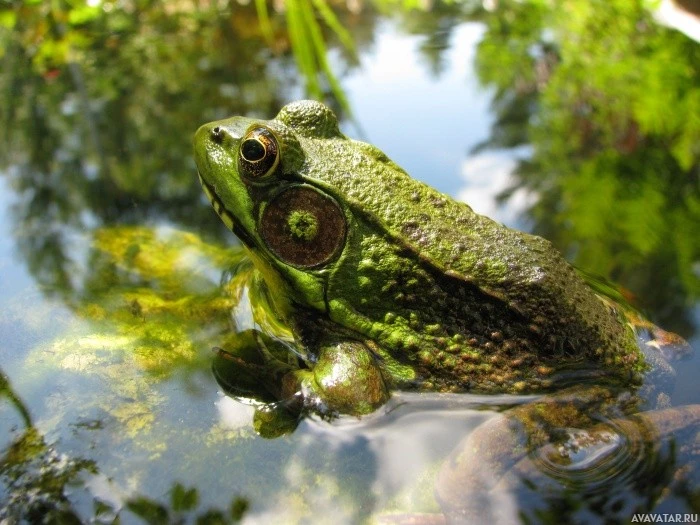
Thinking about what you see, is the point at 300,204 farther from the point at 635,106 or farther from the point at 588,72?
the point at 588,72

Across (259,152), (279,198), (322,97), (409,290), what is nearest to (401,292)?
(409,290)

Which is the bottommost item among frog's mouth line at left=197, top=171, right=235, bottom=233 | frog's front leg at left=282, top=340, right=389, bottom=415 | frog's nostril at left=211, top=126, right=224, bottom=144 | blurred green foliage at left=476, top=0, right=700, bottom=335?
frog's front leg at left=282, top=340, right=389, bottom=415

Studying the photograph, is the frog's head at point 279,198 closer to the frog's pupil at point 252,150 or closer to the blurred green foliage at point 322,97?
the frog's pupil at point 252,150

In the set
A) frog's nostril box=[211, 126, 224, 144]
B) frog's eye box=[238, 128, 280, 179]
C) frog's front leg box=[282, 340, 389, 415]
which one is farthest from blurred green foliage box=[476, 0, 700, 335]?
frog's nostril box=[211, 126, 224, 144]

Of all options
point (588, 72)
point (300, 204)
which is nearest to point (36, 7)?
point (300, 204)

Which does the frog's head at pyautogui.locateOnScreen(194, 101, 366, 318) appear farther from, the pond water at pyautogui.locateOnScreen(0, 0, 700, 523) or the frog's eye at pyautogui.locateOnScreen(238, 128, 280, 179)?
the pond water at pyautogui.locateOnScreen(0, 0, 700, 523)

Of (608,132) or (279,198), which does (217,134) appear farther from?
(608,132)

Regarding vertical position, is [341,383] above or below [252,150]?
below
